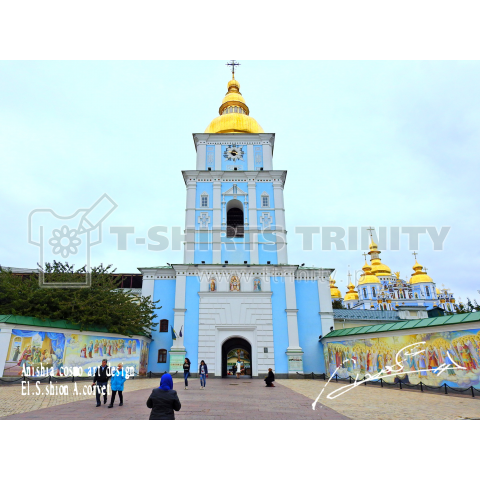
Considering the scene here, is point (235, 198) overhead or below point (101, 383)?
overhead

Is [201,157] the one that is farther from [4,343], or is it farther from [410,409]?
[410,409]

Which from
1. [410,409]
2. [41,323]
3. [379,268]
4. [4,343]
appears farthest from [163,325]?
[379,268]

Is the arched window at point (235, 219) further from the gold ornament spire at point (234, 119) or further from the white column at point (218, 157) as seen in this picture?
the gold ornament spire at point (234, 119)

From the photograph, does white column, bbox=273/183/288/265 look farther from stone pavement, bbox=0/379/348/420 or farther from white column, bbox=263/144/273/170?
stone pavement, bbox=0/379/348/420

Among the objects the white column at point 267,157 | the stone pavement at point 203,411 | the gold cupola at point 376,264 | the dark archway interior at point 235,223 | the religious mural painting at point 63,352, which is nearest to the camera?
the stone pavement at point 203,411

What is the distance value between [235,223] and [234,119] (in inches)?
427

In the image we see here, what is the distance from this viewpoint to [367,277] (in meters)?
66.2

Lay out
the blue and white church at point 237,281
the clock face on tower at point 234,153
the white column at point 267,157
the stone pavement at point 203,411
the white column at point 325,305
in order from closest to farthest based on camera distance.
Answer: the stone pavement at point 203,411
the blue and white church at point 237,281
the white column at point 325,305
the white column at point 267,157
the clock face on tower at point 234,153

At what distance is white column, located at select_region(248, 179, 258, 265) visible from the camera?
2841 cm

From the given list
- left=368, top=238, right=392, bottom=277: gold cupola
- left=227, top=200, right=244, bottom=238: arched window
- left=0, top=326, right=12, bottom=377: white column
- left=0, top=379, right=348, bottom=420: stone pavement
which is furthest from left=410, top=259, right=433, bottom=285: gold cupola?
left=0, top=326, right=12, bottom=377: white column

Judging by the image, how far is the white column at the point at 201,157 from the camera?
31.8 meters

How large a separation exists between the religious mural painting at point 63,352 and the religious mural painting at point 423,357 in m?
13.8

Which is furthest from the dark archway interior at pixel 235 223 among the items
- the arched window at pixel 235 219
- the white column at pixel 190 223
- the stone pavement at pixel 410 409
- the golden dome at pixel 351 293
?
the golden dome at pixel 351 293
